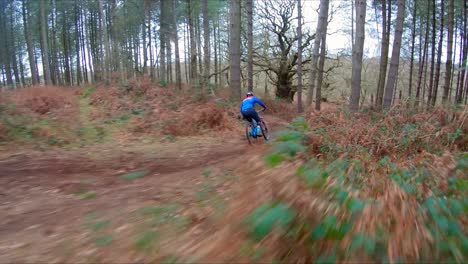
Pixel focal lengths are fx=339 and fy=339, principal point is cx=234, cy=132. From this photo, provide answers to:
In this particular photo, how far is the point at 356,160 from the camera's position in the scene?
5203 mm

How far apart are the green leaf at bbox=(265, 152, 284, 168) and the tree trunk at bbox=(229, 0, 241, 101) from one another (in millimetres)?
11336

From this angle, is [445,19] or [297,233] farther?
[445,19]

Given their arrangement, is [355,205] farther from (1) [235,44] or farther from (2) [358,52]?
(1) [235,44]

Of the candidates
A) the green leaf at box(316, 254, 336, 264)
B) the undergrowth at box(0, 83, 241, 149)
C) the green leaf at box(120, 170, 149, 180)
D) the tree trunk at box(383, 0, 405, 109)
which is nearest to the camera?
the green leaf at box(316, 254, 336, 264)

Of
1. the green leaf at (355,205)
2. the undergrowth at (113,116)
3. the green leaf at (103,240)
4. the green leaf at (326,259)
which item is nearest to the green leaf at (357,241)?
the green leaf at (326,259)

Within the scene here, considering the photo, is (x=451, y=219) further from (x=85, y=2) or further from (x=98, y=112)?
(x=85, y=2)

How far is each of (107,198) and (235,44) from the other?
1080 centimetres

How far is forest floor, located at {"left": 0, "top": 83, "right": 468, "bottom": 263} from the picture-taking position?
105 inches

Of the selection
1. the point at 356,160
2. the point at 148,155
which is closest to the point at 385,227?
the point at 356,160

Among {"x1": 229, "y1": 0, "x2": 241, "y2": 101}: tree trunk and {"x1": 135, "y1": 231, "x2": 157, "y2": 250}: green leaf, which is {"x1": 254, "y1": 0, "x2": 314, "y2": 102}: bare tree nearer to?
{"x1": 229, "y1": 0, "x2": 241, "y2": 101}: tree trunk

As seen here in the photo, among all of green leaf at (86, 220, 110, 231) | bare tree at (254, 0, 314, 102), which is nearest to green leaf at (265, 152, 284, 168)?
green leaf at (86, 220, 110, 231)

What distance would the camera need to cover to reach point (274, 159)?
390 centimetres

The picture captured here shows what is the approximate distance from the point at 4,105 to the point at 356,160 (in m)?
10.8

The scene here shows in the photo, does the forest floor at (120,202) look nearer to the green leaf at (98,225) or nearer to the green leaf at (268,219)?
the green leaf at (98,225)
